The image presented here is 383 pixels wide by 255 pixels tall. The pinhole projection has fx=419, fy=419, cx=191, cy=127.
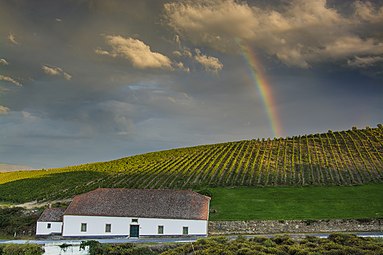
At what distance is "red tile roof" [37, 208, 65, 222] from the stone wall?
55.7 feet

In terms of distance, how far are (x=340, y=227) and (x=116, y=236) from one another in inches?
965

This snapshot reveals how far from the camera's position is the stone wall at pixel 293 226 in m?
46.2

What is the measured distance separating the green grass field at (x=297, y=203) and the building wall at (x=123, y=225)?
4.92m

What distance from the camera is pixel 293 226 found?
46719 millimetres

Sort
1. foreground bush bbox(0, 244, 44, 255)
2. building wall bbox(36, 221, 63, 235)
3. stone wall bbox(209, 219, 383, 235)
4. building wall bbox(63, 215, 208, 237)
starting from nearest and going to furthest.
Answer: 1. foreground bush bbox(0, 244, 44, 255)
2. building wall bbox(63, 215, 208, 237)
3. building wall bbox(36, 221, 63, 235)
4. stone wall bbox(209, 219, 383, 235)

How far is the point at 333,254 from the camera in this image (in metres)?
25.9

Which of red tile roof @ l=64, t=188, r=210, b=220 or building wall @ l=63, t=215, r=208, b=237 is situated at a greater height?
red tile roof @ l=64, t=188, r=210, b=220

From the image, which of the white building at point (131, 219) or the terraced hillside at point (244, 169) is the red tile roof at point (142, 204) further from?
the terraced hillside at point (244, 169)

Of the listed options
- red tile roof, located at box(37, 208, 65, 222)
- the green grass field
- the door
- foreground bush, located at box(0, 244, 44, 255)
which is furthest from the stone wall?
foreground bush, located at box(0, 244, 44, 255)

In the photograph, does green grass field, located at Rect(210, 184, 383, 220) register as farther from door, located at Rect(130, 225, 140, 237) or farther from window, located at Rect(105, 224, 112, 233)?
window, located at Rect(105, 224, 112, 233)

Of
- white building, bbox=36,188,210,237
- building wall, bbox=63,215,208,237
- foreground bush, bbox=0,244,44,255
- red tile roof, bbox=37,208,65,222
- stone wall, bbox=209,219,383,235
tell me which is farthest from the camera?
red tile roof, bbox=37,208,65,222

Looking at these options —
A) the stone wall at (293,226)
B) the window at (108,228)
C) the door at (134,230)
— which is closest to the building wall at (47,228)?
the window at (108,228)

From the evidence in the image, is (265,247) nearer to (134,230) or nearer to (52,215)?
(134,230)

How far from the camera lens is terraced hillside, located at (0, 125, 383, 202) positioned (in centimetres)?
6544
